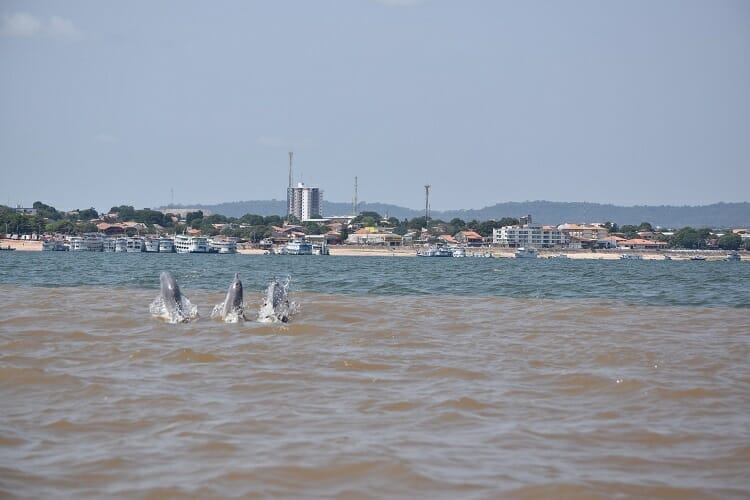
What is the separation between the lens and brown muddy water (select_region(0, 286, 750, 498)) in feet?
23.9

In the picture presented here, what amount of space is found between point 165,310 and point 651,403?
11844 mm

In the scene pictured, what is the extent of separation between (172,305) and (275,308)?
2276mm

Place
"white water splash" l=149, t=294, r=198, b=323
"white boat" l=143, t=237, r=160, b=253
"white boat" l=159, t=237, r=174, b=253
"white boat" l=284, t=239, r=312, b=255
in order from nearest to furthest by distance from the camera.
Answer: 1. "white water splash" l=149, t=294, r=198, b=323
2. "white boat" l=143, t=237, r=160, b=253
3. "white boat" l=159, t=237, r=174, b=253
4. "white boat" l=284, t=239, r=312, b=255

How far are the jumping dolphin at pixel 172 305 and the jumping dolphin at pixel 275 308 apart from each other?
1.57 m

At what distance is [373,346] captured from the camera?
1477 centimetres

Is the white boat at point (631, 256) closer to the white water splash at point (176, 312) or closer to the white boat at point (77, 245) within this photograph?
the white boat at point (77, 245)

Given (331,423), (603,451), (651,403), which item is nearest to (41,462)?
(331,423)

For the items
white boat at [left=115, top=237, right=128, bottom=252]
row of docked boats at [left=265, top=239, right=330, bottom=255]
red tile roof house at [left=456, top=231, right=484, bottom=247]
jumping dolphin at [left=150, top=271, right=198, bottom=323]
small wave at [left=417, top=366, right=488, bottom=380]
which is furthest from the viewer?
red tile roof house at [left=456, top=231, right=484, bottom=247]

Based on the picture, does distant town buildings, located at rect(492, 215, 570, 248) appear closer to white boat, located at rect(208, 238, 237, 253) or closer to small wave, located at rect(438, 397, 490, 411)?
white boat, located at rect(208, 238, 237, 253)

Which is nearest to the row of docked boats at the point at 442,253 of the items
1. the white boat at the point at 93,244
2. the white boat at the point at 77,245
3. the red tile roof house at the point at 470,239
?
the red tile roof house at the point at 470,239

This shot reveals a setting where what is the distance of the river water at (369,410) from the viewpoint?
728 centimetres

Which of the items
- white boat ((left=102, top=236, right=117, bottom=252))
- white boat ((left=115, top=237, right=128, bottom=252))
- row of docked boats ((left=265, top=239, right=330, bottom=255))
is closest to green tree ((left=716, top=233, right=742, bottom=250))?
row of docked boats ((left=265, top=239, right=330, bottom=255))

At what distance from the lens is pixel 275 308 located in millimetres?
18938

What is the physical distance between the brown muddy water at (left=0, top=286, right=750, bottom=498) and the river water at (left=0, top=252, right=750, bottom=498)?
0.03 m
